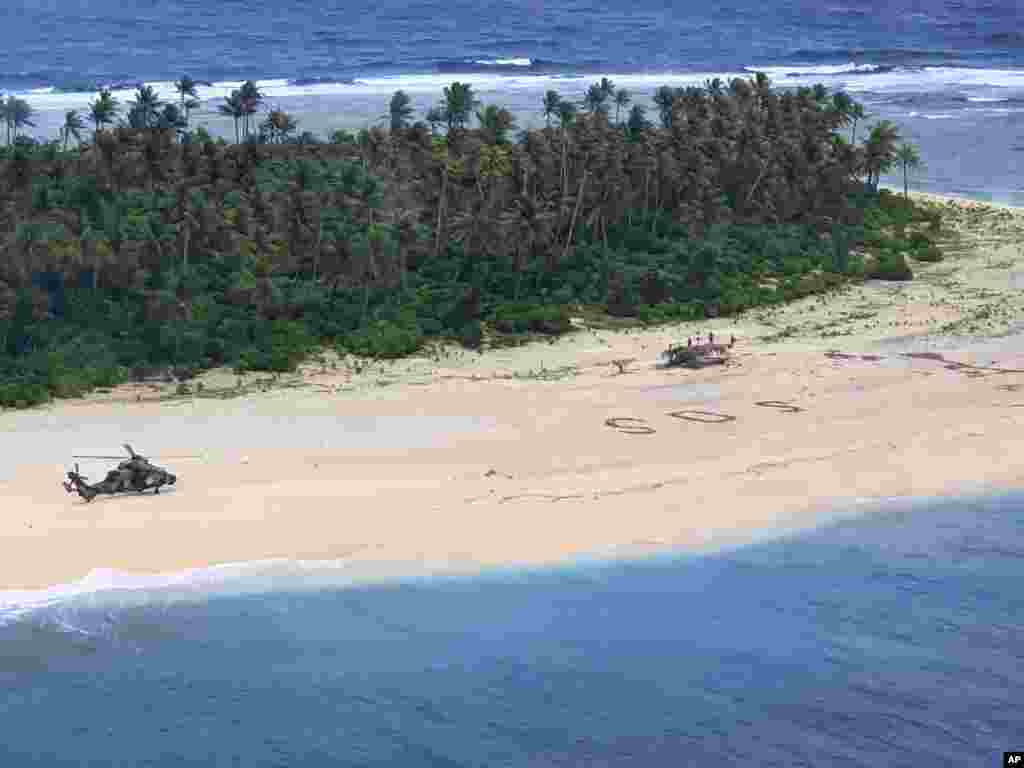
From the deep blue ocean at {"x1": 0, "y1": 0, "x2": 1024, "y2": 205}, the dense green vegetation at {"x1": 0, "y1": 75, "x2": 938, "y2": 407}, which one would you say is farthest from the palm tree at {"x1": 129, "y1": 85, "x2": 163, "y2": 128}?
the deep blue ocean at {"x1": 0, "y1": 0, "x2": 1024, "y2": 205}

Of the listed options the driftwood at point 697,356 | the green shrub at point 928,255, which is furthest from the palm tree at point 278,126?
the green shrub at point 928,255

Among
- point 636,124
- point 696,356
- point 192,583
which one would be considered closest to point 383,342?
point 696,356

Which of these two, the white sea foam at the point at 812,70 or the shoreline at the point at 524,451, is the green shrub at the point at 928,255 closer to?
the shoreline at the point at 524,451

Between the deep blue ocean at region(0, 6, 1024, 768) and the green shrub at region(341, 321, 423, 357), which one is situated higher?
the green shrub at region(341, 321, 423, 357)

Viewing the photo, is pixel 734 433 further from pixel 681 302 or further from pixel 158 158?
pixel 158 158

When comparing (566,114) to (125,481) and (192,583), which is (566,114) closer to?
(125,481)

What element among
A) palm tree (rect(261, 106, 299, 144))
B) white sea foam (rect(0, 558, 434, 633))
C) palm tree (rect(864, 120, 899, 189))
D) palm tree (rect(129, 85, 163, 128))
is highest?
palm tree (rect(129, 85, 163, 128))

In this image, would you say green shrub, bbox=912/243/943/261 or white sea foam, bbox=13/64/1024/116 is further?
white sea foam, bbox=13/64/1024/116

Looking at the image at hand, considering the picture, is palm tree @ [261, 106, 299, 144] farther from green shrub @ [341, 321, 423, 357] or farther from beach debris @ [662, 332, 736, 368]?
beach debris @ [662, 332, 736, 368]
